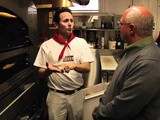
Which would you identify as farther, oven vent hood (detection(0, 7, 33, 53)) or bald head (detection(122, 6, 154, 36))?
oven vent hood (detection(0, 7, 33, 53))

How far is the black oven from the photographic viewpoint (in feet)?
4.23

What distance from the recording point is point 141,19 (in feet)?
3.82

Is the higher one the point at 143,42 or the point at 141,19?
the point at 141,19

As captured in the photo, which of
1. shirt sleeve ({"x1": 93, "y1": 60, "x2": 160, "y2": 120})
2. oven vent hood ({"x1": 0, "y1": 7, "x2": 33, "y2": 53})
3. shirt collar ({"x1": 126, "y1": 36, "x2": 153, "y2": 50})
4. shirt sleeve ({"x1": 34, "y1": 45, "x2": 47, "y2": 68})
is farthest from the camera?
shirt sleeve ({"x1": 34, "y1": 45, "x2": 47, "y2": 68})

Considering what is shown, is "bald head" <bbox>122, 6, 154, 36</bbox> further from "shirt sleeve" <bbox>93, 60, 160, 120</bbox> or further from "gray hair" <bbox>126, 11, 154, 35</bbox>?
"shirt sleeve" <bbox>93, 60, 160, 120</bbox>

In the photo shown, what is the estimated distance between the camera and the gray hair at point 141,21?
45.8 inches

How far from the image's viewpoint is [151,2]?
11.6 feet

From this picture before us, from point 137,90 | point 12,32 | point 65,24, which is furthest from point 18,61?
point 137,90

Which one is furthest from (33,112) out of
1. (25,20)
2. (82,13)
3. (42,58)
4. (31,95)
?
(82,13)

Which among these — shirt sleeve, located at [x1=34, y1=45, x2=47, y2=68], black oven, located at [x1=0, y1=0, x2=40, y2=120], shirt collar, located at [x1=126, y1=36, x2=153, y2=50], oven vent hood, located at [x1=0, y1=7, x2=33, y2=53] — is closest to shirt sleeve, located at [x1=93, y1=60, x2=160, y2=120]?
shirt collar, located at [x1=126, y1=36, x2=153, y2=50]

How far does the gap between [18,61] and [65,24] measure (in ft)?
1.83

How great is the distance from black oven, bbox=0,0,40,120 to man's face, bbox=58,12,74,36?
25 centimetres

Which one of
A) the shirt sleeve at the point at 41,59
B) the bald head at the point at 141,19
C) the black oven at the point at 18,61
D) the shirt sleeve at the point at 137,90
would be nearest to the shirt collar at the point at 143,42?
the bald head at the point at 141,19

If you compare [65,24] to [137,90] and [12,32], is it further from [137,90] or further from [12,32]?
[137,90]
